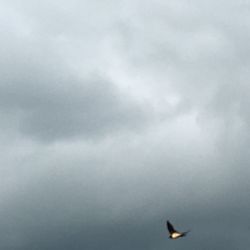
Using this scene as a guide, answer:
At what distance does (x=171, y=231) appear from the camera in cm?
13062
